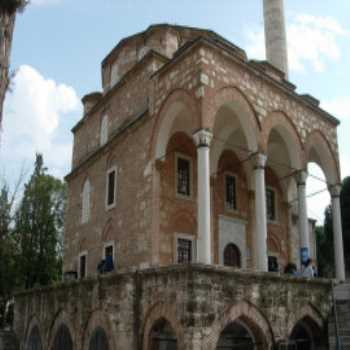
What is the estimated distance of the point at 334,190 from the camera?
1457cm

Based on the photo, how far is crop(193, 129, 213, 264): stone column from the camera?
31.0 feet

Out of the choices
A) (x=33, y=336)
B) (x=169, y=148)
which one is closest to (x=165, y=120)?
(x=169, y=148)

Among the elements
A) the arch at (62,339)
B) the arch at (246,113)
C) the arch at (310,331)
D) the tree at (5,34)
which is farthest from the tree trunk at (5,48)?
the arch at (310,331)

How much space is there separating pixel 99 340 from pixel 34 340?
158 inches

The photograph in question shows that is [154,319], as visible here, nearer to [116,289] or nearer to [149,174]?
[116,289]

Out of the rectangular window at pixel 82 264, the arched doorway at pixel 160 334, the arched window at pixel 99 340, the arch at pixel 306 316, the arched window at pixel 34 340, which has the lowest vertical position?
the arched window at pixel 34 340

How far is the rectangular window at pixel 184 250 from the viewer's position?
13055 millimetres

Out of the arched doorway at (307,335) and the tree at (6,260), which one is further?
the tree at (6,260)

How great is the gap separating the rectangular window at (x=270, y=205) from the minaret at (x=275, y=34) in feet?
20.5

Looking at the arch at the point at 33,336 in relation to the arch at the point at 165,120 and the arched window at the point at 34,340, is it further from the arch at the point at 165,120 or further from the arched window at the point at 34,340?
the arch at the point at 165,120

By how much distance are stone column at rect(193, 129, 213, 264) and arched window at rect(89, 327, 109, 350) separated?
8.37 feet

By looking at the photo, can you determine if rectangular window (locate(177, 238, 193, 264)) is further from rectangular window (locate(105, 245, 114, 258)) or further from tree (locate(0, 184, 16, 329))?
tree (locate(0, 184, 16, 329))

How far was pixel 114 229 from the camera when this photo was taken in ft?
46.2

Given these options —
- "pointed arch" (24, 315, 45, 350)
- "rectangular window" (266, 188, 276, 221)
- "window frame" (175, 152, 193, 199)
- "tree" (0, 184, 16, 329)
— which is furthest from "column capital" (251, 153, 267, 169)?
"tree" (0, 184, 16, 329)
